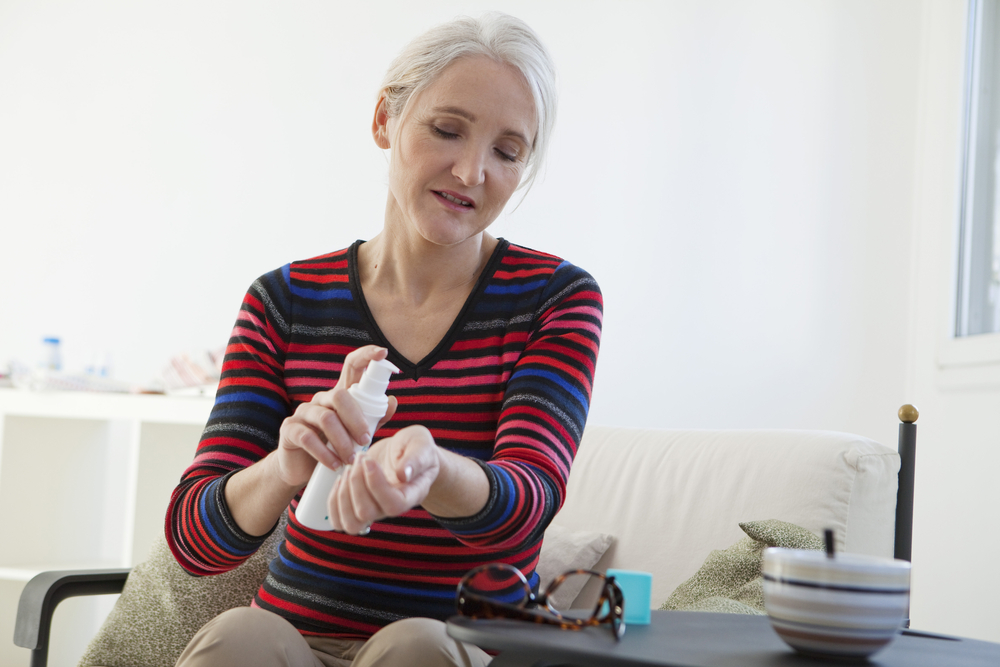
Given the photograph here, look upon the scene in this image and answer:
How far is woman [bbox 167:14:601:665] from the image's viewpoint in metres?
0.96

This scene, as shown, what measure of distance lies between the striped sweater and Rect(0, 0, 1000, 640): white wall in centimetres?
153

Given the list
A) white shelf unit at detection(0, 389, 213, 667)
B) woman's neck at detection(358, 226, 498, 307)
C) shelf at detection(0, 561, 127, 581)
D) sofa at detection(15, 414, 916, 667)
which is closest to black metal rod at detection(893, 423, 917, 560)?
sofa at detection(15, 414, 916, 667)

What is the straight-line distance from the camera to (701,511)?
1553 mm

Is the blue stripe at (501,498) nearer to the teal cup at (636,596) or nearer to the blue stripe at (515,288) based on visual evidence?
the teal cup at (636,596)

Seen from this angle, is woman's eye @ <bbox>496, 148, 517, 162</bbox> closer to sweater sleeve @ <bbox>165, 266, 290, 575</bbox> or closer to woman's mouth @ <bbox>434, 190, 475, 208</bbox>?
woman's mouth @ <bbox>434, 190, 475, 208</bbox>

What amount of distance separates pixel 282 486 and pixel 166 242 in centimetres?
236

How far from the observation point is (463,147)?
1049 millimetres

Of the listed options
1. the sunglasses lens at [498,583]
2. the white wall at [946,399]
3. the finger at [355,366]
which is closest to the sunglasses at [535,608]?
the sunglasses lens at [498,583]

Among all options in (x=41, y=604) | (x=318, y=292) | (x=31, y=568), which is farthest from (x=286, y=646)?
(x=31, y=568)

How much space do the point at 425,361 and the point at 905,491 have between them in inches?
33.6

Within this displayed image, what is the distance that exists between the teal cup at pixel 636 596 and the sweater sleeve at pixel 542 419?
141 millimetres

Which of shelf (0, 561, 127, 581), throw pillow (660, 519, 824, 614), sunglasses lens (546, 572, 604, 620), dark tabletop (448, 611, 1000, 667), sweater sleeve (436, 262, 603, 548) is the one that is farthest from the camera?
shelf (0, 561, 127, 581)

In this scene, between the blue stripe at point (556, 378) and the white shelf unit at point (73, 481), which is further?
the white shelf unit at point (73, 481)

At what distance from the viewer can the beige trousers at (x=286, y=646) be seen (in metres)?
0.79
